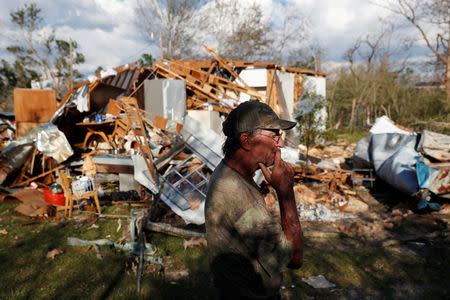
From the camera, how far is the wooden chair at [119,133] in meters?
8.30

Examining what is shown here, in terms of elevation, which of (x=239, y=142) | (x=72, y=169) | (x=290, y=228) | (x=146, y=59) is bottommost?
(x=72, y=169)

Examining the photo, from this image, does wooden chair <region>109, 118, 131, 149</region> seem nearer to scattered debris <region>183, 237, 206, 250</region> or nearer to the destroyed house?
the destroyed house

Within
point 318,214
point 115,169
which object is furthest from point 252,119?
point 115,169

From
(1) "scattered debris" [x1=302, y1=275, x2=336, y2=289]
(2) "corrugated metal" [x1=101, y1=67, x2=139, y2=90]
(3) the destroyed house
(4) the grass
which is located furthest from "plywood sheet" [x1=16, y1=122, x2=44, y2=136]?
(1) "scattered debris" [x1=302, y1=275, x2=336, y2=289]

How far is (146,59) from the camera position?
868 inches

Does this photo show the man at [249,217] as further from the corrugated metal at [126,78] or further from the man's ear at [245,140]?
the corrugated metal at [126,78]

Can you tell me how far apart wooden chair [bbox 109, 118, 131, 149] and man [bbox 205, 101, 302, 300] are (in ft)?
24.6

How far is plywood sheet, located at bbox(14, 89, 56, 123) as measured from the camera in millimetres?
9148

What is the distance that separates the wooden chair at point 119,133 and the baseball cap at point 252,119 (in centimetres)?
747

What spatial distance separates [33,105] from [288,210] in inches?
415

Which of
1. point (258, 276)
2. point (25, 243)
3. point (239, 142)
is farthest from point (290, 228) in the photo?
point (25, 243)

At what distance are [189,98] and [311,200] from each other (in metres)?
5.33

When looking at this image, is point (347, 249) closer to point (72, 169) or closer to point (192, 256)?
point (192, 256)

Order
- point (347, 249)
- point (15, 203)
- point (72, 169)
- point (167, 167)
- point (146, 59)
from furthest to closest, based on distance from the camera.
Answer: point (146, 59), point (72, 169), point (15, 203), point (167, 167), point (347, 249)
